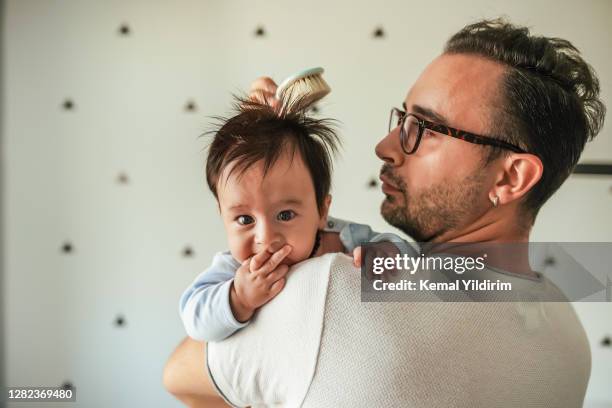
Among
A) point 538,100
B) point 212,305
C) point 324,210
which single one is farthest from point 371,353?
point 538,100

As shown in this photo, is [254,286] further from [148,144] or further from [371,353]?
[148,144]

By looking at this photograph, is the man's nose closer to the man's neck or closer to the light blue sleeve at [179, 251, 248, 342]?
the man's neck

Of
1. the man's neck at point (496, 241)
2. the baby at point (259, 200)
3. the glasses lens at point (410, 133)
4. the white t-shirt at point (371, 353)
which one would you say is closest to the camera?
the white t-shirt at point (371, 353)

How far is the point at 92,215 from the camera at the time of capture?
7.14 ft

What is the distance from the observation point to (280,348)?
69 centimetres

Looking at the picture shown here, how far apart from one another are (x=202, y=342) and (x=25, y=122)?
177cm

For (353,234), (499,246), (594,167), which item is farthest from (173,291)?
(594,167)

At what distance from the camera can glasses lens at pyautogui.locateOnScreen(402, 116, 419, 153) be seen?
3.45 feet

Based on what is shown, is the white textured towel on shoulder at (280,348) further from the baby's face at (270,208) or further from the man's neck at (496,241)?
the man's neck at (496,241)

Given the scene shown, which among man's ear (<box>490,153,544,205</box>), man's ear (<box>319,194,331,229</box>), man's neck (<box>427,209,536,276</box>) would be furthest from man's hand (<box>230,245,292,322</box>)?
man's ear (<box>490,153,544,205</box>)

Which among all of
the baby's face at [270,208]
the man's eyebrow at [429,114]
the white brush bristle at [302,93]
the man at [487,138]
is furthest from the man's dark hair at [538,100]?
the baby's face at [270,208]

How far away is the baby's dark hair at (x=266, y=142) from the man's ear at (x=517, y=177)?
36 centimetres

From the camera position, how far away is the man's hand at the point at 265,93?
99 centimetres

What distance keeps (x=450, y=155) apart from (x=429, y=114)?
96mm
